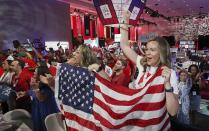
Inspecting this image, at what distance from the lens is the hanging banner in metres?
5.16

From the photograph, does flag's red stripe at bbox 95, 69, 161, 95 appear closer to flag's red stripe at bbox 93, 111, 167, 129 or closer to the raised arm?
flag's red stripe at bbox 93, 111, 167, 129

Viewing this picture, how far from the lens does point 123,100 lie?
255 cm

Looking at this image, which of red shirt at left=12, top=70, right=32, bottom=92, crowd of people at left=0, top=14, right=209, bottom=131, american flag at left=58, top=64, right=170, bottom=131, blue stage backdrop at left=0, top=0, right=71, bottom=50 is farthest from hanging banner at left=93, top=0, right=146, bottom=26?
blue stage backdrop at left=0, top=0, right=71, bottom=50

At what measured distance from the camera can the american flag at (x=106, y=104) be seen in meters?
2.38

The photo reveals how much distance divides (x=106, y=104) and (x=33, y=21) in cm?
1300

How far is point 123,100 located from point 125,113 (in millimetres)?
138

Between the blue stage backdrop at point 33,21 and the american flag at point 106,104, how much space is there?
10.1 metres

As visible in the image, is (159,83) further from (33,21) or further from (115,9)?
(33,21)

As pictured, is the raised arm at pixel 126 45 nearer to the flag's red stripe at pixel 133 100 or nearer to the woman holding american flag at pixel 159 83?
the woman holding american flag at pixel 159 83

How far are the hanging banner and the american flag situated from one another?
8.04 ft

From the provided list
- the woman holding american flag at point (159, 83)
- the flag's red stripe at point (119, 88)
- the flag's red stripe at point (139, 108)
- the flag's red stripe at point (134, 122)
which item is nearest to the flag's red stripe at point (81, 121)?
the flag's red stripe at point (134, 122)

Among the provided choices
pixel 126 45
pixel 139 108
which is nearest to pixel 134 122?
pixel 139 108

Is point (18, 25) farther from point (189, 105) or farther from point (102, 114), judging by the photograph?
point (102, 114)

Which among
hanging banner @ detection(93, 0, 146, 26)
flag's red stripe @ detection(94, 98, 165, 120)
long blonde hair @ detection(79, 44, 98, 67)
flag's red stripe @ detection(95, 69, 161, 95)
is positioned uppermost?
hanging banner @ detection(93, 0, 146, 26)
